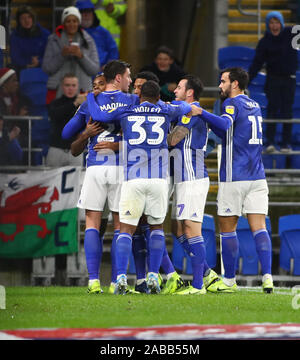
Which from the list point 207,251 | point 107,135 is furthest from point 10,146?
point 107,135

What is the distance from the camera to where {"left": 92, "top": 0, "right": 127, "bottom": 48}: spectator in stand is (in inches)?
589

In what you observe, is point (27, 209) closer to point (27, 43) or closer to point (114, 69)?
point (27, 43)

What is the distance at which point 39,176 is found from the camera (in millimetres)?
11703

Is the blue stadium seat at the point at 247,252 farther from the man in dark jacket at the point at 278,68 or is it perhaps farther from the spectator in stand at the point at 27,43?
the spectator in stand at the point at 27,43

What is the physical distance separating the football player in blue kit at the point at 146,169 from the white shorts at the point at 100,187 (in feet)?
0.86

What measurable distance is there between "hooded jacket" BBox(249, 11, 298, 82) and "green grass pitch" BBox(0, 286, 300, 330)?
5.48 meters

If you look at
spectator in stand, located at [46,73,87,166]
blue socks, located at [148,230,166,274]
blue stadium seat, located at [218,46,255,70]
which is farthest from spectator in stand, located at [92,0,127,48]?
blue socks, located at [148,230,166,274]

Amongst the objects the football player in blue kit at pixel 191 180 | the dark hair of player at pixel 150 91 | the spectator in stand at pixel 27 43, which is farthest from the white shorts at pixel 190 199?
the spectator in stand at pixel 27 43

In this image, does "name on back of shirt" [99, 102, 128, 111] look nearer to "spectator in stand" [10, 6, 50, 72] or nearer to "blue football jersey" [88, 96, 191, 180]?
"blue football jersey" [88, 96, 191, 180]

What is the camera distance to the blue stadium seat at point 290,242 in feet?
38.1

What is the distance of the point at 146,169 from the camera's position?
830cm

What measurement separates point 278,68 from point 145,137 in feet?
18.2
